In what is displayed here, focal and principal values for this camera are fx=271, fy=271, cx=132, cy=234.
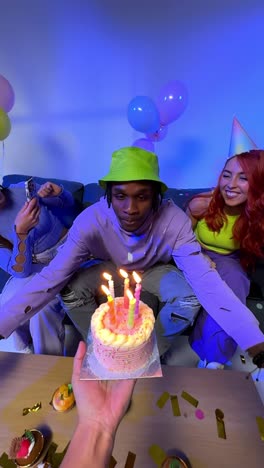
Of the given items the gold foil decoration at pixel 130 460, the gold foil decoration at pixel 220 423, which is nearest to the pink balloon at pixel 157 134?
the gold foil decoration at pixel 220 423

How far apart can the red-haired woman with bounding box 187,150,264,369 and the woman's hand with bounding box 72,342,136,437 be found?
2.40 feet

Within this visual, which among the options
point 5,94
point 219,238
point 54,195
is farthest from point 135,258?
point 5,94

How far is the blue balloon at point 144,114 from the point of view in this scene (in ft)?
5.22

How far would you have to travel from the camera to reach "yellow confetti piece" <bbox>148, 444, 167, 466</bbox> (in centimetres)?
84

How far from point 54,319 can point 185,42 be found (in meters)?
1.90

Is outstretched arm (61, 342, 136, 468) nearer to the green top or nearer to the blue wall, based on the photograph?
the green top

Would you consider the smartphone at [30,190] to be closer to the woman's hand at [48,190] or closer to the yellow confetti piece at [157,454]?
the woman's hand at [48,190]

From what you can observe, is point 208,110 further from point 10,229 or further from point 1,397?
point 1,397

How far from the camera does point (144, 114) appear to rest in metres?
1.59

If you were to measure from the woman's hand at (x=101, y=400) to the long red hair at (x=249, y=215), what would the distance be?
98 centimetres

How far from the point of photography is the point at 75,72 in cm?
189

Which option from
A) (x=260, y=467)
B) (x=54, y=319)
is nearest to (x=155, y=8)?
(x=54, y=319)

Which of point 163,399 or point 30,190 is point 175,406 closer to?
point 163,399

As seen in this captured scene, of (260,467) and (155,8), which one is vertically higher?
(155,8)
